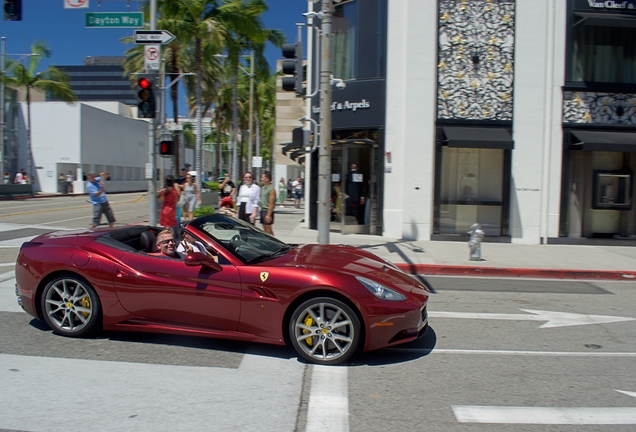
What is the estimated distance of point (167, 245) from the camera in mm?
5754

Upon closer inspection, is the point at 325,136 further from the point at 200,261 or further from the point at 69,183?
the point at 69,183

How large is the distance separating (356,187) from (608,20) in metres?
8.00

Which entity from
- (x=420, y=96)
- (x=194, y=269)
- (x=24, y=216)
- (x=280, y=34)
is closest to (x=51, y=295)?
(x=194, y=269)

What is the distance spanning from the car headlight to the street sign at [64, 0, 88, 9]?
11.0 metres

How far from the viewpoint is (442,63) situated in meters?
14.8

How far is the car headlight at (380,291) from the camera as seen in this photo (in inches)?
197

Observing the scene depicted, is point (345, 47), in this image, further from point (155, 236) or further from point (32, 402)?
point (32, 402)

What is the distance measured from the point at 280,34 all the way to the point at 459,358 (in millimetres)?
25726

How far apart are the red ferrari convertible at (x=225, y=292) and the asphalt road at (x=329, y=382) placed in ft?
0.88

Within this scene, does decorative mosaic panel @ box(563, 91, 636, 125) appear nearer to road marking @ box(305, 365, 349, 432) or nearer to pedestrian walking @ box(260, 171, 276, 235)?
pedestrian walking @ box(260, 171, 276, 235)

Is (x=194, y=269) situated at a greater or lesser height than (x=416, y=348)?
greater

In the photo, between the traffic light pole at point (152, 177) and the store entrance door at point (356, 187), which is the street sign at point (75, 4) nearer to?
the traffic light pole at point (152, 177)

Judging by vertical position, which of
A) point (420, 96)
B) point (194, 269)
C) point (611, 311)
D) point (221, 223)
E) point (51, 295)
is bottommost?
point (611, 311)

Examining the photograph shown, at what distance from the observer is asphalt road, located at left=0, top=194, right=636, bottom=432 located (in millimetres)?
3908
